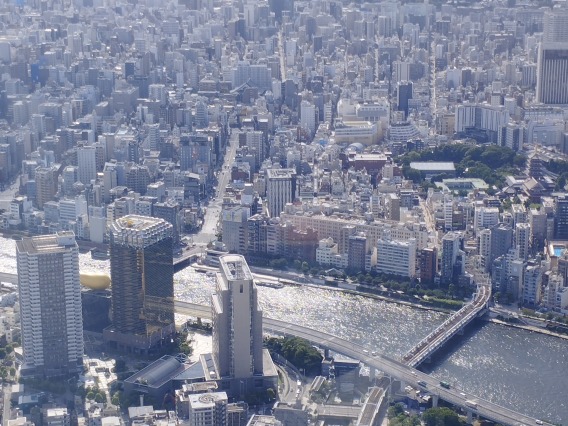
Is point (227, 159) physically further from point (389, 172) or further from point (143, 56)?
point (143, 56)

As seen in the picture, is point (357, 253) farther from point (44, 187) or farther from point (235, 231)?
point (44, 187)

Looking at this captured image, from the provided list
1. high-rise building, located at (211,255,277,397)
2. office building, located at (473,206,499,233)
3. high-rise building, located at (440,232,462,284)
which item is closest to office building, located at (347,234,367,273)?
high-rise building, located at (440,232,462,284)

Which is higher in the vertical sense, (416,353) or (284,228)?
(284,228)

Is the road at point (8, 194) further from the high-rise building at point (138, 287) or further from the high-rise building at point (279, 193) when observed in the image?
the high-rise building at point (138, 287)

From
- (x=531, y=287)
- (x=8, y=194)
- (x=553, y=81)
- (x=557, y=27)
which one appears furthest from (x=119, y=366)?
(x=557, y=27)

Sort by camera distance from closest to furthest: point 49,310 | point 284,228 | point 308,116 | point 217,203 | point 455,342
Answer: point 49,310 < point 455,342 < point 284,228 < point 217,203 < point 308,116

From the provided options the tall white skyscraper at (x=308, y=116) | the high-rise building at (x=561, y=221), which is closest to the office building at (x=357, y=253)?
the high-rise building at (x=561, y=221)
